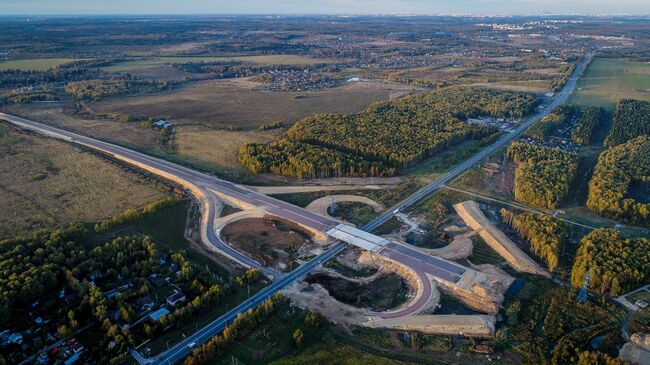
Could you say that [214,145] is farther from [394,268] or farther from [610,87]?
[610,87]

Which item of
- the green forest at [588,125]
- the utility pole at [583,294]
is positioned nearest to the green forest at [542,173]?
the green forest at [588,125]

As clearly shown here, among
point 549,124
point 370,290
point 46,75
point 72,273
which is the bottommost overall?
point 370,290

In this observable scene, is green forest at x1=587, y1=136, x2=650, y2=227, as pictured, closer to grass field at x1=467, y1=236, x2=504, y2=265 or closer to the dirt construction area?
grass field at x1=467, y1=236, x2=504, y2=265

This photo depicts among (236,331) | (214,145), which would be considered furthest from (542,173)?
(214,145)

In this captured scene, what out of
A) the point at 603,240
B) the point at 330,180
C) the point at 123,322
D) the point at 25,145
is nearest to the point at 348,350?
the point at 123,322

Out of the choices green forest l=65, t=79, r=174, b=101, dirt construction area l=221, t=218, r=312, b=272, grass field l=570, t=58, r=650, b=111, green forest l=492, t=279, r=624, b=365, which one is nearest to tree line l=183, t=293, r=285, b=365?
dirt construction area l=221, t=218, r=312, b=272

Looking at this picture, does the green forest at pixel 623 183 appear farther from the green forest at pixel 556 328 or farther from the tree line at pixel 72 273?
the tree line at pixel 72 273
